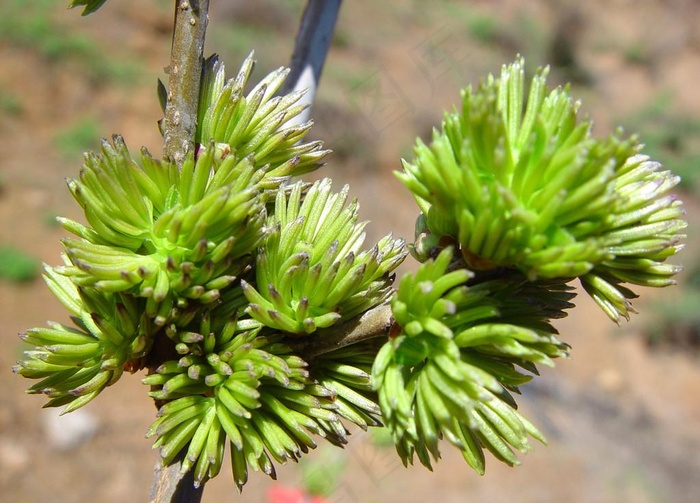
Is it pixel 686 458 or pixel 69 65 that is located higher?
pixel 69 65

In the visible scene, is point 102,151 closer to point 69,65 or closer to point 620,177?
point 620,177

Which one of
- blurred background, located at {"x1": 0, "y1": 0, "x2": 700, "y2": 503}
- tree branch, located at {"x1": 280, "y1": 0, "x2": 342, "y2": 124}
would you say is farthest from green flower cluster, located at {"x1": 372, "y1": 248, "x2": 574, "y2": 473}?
blurred background, located at {"x1": 0, "y1": 0, "x2": 700, "y2": 503}

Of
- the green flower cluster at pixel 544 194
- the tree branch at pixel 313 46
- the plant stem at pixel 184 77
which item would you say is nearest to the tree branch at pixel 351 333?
the green flower cluster at pixel 544 194

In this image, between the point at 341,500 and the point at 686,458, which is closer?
the point at 341,500

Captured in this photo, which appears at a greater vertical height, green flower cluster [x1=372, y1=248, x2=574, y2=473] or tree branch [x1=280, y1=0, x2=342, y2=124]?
tree branch [x1=280, y1=0, x2=342, y2=124]

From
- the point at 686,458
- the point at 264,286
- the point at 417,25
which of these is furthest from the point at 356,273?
the point at 417,25

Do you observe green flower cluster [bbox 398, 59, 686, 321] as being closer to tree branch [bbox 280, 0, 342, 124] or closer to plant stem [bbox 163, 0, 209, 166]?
plant stem [bbox 163, 0, 209, 166]
